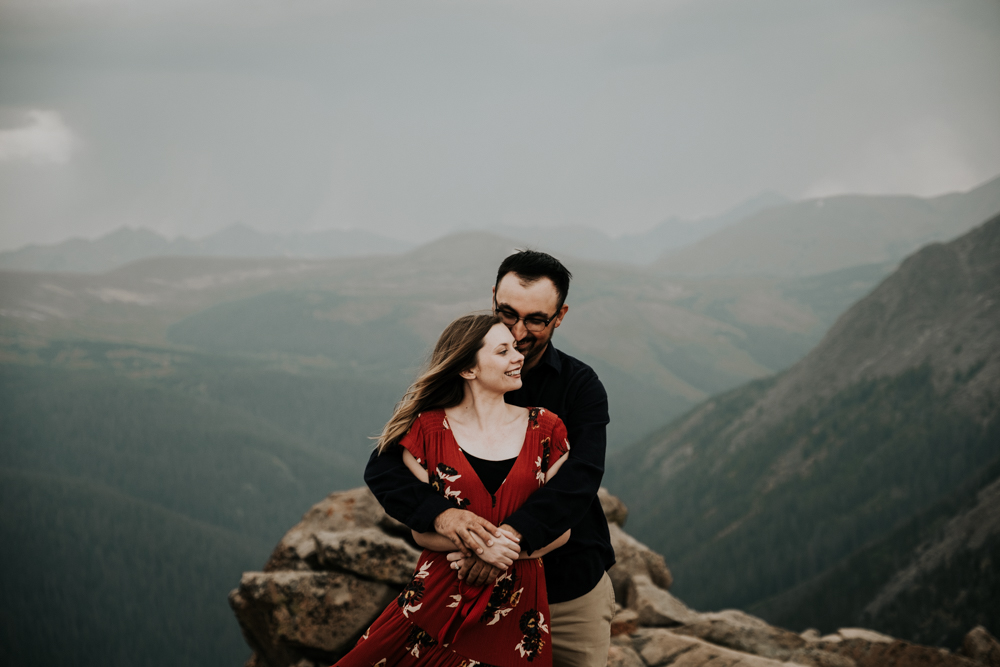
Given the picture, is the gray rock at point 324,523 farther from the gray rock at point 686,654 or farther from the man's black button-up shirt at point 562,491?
the man's black button-up shirt at point 562,491

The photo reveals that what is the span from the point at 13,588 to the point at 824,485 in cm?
12163

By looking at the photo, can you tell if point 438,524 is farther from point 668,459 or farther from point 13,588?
point 668,459

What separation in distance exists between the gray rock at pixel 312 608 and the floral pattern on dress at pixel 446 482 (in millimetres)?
5435

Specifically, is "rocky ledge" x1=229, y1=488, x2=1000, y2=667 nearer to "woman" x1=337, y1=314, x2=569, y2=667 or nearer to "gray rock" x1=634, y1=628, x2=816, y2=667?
"gray rock" x1=634, y1=628, x2=816, y2=667

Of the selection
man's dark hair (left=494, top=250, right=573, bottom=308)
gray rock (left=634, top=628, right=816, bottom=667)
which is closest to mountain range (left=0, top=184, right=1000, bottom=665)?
gray rock (left=634, top=628, right=816, bottom=667)

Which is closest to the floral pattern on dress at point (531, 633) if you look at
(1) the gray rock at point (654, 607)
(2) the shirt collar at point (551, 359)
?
(2) the shirt collar at point (551, 359)

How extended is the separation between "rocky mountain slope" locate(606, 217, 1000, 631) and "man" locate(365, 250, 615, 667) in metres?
79.3

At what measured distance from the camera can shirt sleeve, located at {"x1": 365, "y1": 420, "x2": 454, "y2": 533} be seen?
177 inches

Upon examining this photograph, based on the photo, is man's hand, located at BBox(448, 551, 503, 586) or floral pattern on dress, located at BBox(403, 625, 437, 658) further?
floral pattern on dress, located at BBox(403, 625, 437, 658)

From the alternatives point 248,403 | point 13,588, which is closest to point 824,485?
point 13,588

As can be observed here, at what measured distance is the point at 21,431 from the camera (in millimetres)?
142250

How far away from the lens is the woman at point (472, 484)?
452 cm

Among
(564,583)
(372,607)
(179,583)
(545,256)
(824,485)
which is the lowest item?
(179,583)

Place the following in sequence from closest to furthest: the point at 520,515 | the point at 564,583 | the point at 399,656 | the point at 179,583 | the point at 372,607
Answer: the point at 520,515
the point at 399,656
the point at 564,583
the point at 372,607
the point at 179,583
